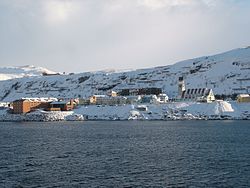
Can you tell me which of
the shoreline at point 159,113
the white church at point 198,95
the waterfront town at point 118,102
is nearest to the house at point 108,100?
the waterfront town at point 118,102

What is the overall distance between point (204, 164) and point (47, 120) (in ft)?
211

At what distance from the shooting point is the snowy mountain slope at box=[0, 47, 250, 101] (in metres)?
123

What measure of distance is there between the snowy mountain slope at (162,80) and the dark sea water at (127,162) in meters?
74.5

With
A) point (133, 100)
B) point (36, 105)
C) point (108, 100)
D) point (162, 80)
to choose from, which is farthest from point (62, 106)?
point (162, 80)

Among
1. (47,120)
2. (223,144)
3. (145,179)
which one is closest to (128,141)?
(223,144)

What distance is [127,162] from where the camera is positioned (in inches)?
1174

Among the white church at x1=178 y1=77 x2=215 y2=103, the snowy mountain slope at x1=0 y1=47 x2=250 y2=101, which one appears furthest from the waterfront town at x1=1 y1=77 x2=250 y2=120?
the snowy mountain slope at x1=0 y1=47 x2=250 y2=101

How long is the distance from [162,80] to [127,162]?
107 meters

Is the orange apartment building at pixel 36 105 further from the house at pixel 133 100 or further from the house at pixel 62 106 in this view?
the house at pixel 133 100

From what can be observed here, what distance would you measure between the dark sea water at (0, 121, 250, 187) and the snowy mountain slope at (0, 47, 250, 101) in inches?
2934

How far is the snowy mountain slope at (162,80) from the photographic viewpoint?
12281 cm

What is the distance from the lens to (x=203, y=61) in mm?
148000

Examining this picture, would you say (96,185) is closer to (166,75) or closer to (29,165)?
(29,165)

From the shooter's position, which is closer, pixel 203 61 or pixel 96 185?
pixel 96 185
